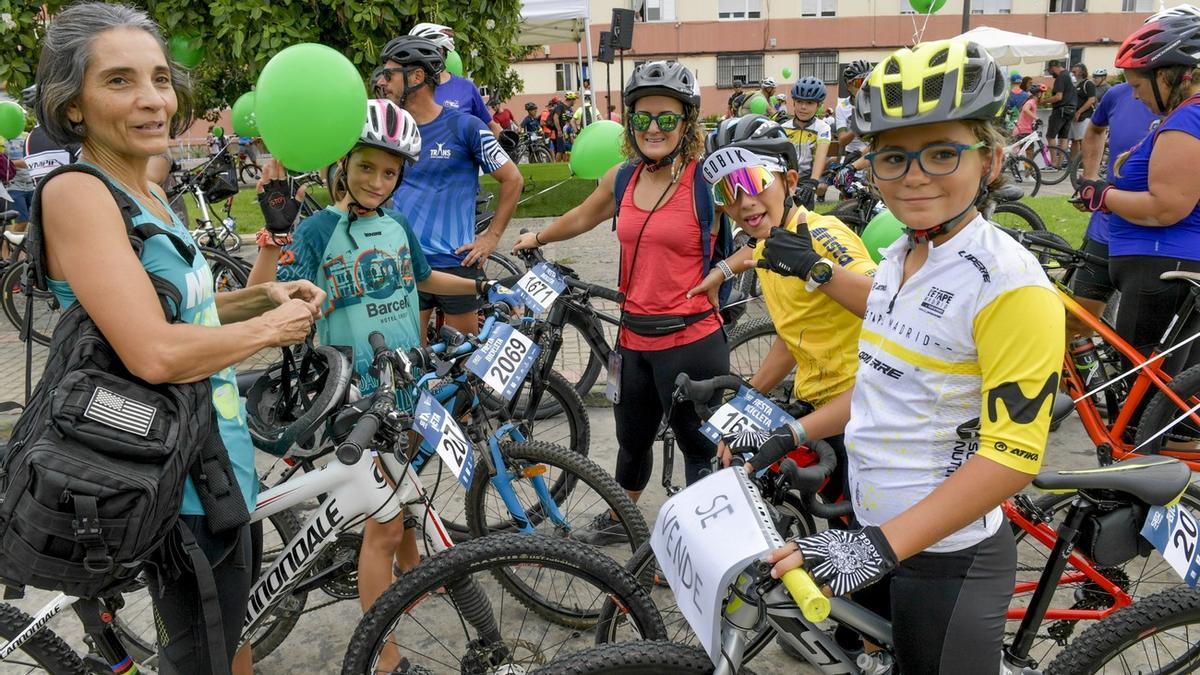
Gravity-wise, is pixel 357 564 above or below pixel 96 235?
below

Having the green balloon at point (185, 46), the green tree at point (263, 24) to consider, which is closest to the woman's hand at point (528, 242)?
the green tree at point (263, 24)

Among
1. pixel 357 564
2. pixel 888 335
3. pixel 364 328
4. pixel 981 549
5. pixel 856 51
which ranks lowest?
pixel 357 564

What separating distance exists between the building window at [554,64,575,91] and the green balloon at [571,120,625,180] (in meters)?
36.7

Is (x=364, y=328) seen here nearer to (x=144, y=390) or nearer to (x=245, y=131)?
(x=144, y=390)

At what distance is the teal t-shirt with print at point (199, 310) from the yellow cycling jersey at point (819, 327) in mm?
1650

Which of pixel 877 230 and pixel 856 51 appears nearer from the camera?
pixel 877 230

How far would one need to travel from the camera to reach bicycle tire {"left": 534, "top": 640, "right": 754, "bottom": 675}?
5.47 ft

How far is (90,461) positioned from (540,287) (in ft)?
6.47

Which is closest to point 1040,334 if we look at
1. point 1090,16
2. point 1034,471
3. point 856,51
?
point 1034,471

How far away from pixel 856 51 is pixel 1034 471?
42.4m

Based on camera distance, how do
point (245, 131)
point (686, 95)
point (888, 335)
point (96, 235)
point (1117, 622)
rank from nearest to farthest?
point (96, 235)
point (888, 335)
point (1117, 622)
point (686, 95)
point (245, 131)

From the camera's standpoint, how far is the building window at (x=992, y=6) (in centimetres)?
3844

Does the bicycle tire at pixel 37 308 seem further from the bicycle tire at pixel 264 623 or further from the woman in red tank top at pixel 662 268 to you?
the woman in red tank top at pixel 662 268

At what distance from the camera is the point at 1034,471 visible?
1421mm
